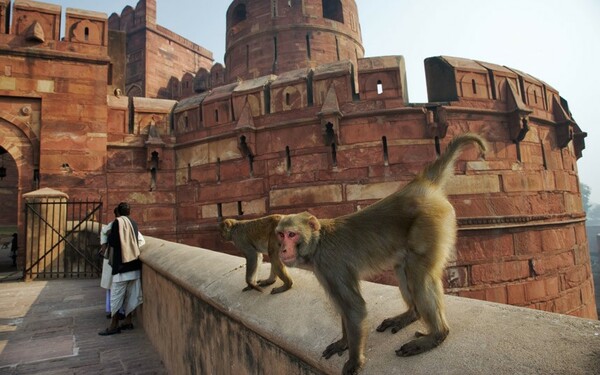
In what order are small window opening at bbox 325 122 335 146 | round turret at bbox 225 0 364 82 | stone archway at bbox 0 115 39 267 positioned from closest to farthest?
small window opening at bbox 325 122 335 146
stone archway at bbox 0 115 39 267
round turret at bbox 225 0 364 82

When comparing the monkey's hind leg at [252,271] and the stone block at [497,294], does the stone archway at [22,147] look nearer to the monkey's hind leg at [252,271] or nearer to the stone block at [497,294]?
the monkey's hind leg at [252,271]

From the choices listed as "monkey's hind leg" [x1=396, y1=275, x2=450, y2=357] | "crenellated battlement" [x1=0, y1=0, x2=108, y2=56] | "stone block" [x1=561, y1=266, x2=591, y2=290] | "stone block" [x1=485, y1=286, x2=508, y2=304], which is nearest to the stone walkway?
"monkey's hind leg" [x1=396, y1=275, x2=450, y2=357]

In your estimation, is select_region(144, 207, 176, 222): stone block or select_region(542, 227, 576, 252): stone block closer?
select_region(542, 227, 576, 252): stone block

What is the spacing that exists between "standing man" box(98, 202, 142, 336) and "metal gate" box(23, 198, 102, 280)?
10.3 feet

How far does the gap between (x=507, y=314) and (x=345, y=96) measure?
7.17 meters

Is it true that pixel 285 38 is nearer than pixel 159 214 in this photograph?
No

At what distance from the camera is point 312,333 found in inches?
53.3

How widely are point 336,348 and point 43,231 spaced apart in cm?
761

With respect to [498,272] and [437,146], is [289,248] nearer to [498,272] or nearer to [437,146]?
[437,146]

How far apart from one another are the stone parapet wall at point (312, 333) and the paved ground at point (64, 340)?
21.6 inches

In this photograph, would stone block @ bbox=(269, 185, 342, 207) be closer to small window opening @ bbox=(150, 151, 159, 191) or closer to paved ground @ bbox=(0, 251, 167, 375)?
small window opening @ bbox=(150, 151, 159, 191)

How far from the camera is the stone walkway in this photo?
3.11 meters

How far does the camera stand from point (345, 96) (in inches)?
307

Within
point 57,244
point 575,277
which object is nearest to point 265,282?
point 57,244
